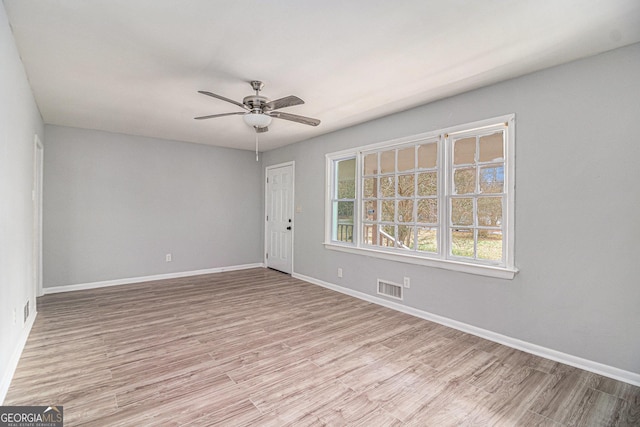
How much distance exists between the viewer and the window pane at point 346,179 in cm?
459

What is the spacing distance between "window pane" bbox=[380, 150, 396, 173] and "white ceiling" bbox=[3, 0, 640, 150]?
2.43ft

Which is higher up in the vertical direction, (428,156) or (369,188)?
(428,156)

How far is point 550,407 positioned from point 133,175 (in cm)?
593

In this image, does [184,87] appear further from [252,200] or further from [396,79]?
[252,200]

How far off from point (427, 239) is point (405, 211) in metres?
0.46

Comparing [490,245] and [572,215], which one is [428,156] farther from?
[572,215]

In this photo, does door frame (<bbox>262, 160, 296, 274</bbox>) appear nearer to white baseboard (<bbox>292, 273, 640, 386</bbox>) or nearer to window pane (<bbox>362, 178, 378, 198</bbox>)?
window pane (<bbox>362, 178, 378, 198</bbox>)

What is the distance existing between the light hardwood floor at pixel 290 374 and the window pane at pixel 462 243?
832mm

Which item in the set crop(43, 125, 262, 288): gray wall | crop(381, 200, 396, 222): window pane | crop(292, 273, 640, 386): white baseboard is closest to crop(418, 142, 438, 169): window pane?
crop(381, 200, 396, 222): window pane

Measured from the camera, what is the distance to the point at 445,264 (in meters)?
3.32

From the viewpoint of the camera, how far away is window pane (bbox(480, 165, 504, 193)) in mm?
2982

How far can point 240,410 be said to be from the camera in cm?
192

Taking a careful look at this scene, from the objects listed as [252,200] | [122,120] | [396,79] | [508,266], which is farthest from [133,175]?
[508,266]

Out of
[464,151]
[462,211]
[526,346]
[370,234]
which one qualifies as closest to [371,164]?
[370,234]
